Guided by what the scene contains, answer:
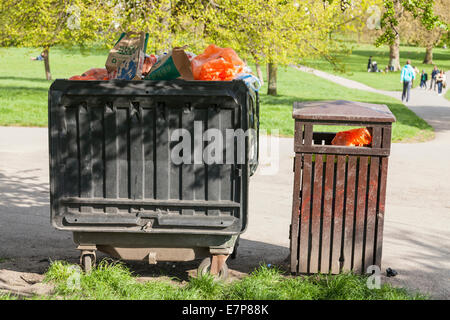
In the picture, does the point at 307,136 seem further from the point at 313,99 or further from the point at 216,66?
the point at 313,99

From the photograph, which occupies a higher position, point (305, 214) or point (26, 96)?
point (305, 214)

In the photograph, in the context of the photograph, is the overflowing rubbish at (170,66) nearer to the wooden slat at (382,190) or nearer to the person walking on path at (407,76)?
the wooden slat at (382,190)

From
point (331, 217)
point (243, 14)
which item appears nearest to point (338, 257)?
point (331, 217)

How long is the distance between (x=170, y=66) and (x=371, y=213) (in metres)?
2.00

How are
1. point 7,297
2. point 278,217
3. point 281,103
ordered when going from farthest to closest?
point 281,103
point 278,217
point 7,297

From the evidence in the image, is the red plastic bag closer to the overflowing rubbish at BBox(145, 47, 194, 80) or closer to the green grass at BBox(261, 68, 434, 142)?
the overflowing rubbish at BBox(145, 47, 194, 80)

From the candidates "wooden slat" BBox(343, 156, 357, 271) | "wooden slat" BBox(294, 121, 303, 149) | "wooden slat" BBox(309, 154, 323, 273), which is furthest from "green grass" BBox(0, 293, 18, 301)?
"wooden slat" BBox(343, 156, 357, 271)

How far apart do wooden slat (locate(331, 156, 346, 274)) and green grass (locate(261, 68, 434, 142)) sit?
912cm

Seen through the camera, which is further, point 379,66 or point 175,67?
point 379,66

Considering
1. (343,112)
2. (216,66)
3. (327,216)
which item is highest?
(216,66)

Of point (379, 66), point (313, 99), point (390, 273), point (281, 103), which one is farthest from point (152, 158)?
point (379, 66)

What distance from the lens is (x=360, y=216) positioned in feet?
16.2

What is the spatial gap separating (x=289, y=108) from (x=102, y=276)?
51.8 ft

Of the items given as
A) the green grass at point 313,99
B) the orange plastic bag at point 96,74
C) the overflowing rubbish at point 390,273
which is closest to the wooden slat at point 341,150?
the overflowing rubbish at point 390,273
